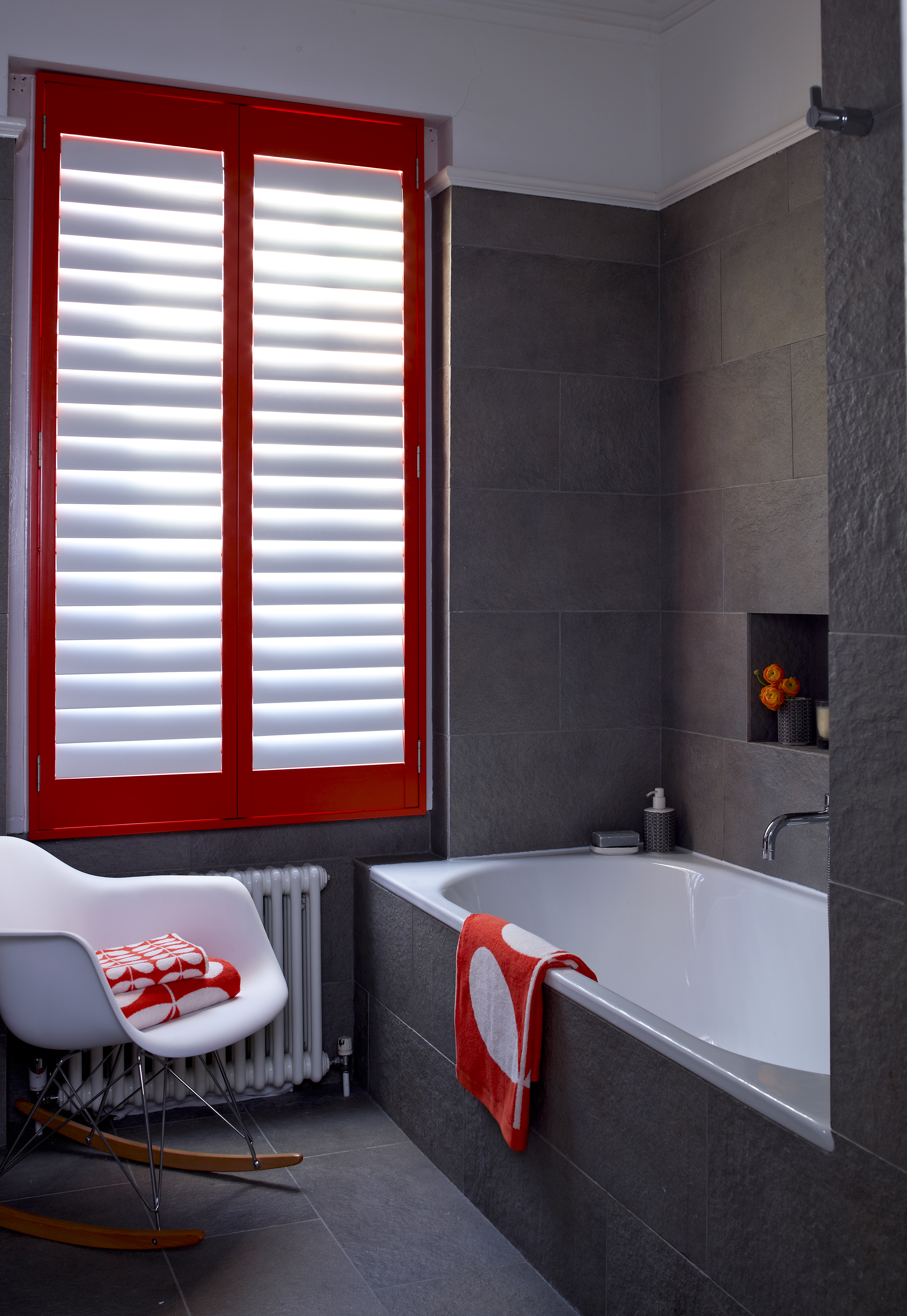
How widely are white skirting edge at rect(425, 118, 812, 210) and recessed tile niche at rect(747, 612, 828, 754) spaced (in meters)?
1.09

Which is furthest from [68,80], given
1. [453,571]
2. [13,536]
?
[453,571]

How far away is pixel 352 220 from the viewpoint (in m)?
3.04

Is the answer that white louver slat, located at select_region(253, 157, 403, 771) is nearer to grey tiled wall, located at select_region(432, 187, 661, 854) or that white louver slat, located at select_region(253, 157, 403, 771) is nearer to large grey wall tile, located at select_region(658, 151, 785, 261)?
grey tiled wall, located at select_region(432, 187, 661, 854)

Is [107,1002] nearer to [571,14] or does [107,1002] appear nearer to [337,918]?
[337,918]

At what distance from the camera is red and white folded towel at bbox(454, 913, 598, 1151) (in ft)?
6.97

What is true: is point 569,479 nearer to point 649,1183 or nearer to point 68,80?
point 68,80

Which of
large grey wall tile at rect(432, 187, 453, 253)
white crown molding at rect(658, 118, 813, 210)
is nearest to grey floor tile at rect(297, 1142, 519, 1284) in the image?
large grey wall tile at rect(432, 187, 453, 253)

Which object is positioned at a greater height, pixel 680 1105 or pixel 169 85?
pixel 169 85

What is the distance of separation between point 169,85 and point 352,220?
52cm

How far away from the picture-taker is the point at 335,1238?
2320 millimetres

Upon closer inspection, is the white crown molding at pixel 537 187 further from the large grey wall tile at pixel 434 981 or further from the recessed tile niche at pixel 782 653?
the large grey wall tile at pixel 434 981

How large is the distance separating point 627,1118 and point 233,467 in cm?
179

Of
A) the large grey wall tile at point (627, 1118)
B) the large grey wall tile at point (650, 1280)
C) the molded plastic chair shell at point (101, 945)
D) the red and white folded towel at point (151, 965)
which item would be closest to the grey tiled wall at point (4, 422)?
the molded plastic chair shell at point (101, 945)

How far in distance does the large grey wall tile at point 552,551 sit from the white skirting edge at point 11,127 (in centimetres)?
129
